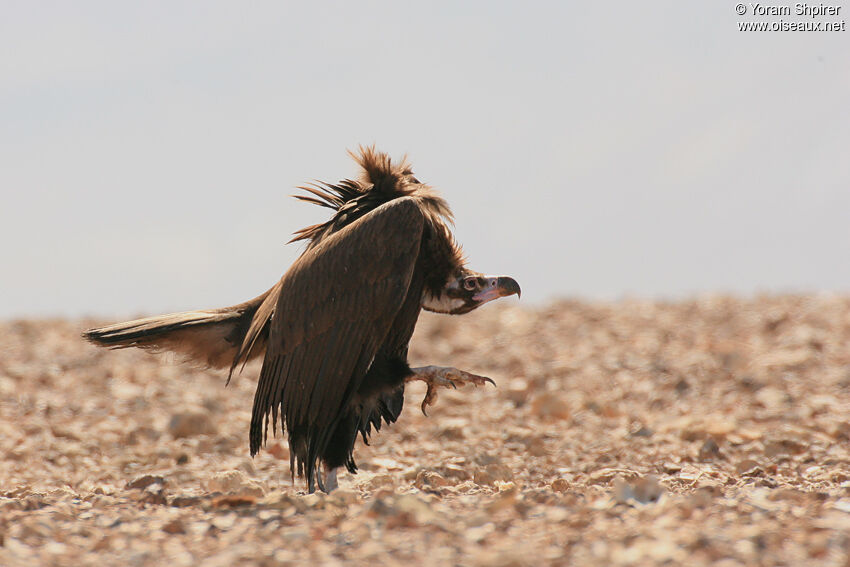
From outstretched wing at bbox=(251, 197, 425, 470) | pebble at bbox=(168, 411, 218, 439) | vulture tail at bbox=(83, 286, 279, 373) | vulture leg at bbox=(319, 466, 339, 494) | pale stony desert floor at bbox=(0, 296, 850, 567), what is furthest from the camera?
pebble at bbox=(168, 411, 218, 439)

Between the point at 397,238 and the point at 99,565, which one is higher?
the point at 397,238

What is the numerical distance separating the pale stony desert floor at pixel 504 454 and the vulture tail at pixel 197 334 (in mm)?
378

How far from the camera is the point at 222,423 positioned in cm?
1011

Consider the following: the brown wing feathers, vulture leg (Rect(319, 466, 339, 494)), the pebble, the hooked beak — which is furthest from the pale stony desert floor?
the hooked beak

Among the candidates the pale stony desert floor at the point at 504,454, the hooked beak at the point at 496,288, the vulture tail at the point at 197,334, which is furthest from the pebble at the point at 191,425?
the hooked beak at the point at 496,288

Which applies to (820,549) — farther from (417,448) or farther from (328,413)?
(417,448)

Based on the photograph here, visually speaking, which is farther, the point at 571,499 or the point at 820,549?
the point at 571,499

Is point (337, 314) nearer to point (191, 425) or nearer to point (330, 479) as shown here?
point (330, 479)

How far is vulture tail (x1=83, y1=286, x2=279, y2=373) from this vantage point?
672 cm

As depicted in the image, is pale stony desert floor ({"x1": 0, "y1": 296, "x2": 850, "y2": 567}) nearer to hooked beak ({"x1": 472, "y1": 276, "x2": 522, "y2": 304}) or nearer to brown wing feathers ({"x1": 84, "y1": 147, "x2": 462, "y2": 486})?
brown wing feathers ({"x1": 84, "y1": 147, "x2": 462, "y2": 486})

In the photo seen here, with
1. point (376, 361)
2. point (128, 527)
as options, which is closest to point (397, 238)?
point (376, 361)

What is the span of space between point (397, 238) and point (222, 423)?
481 centimetres

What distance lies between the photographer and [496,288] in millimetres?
6770

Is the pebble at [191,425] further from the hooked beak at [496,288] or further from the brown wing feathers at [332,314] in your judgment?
the hooked beak at [496,288]
